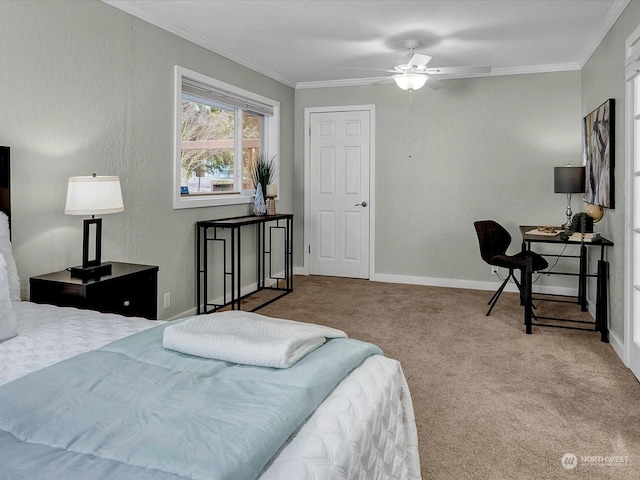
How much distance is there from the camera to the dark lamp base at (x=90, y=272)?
9.44ft

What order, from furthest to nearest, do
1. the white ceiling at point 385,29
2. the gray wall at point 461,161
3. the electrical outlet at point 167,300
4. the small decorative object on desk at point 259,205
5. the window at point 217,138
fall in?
the gray wall at point 461,161, the small decorative object on desk at point 259,205, the window at point 217,138, the electrical outlet at point 167,300, the white ceiling at point 385,29

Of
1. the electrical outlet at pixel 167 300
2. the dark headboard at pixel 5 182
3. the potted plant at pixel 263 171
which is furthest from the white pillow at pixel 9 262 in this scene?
the potted plant at pixel 263 171

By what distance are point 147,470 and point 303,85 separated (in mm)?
5828

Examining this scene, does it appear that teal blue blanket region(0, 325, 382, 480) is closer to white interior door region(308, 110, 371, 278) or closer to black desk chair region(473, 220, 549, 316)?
black desk chair region(473, 220, 549, 316)

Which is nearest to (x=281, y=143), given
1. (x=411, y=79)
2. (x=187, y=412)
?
(x=411, y=79)

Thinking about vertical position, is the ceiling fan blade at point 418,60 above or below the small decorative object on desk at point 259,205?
above

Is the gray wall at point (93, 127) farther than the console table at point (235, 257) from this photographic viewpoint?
No

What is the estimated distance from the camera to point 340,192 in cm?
636

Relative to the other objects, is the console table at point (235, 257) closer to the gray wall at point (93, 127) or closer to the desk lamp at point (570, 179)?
the gray wall at point (93, 127)

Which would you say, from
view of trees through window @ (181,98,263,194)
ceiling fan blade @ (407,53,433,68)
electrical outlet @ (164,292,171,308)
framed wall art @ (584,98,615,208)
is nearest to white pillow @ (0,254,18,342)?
electrical outlet @ (164,292,171,308)

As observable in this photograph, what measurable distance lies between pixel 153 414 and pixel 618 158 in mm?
3659

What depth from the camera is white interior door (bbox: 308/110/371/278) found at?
20.5 ft

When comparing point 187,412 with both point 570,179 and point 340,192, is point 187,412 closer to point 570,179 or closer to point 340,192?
point 570,179

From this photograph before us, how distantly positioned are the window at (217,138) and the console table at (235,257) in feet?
0.96
